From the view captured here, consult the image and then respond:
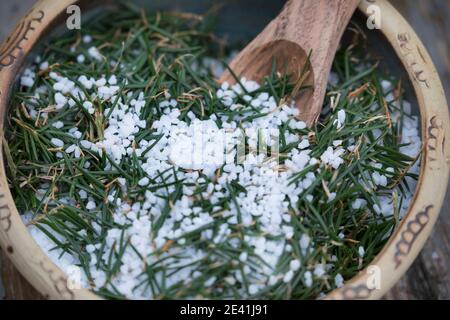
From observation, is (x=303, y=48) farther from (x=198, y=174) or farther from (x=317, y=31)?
(x=198, y=174)

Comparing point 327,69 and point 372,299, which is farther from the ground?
point 327,69

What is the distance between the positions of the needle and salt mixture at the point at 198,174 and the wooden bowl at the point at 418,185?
6cm

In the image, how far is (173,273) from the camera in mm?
911

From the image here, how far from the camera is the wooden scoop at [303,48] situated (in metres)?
1.08

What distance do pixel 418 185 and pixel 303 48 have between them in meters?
0.33

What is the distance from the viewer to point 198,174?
98 cm

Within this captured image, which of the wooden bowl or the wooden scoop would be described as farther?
the wooden scoop

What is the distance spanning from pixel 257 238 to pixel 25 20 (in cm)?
54

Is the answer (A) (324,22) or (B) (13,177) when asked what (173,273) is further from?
(A) (324,22)

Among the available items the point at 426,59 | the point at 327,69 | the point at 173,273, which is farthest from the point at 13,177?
the point at 426,59

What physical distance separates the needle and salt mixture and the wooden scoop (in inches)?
1.1

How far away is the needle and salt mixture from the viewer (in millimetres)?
925

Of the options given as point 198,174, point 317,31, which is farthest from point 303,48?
point 198,174

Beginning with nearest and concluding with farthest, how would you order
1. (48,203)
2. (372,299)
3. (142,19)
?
(372,299) < (48,203) < (142,19)
